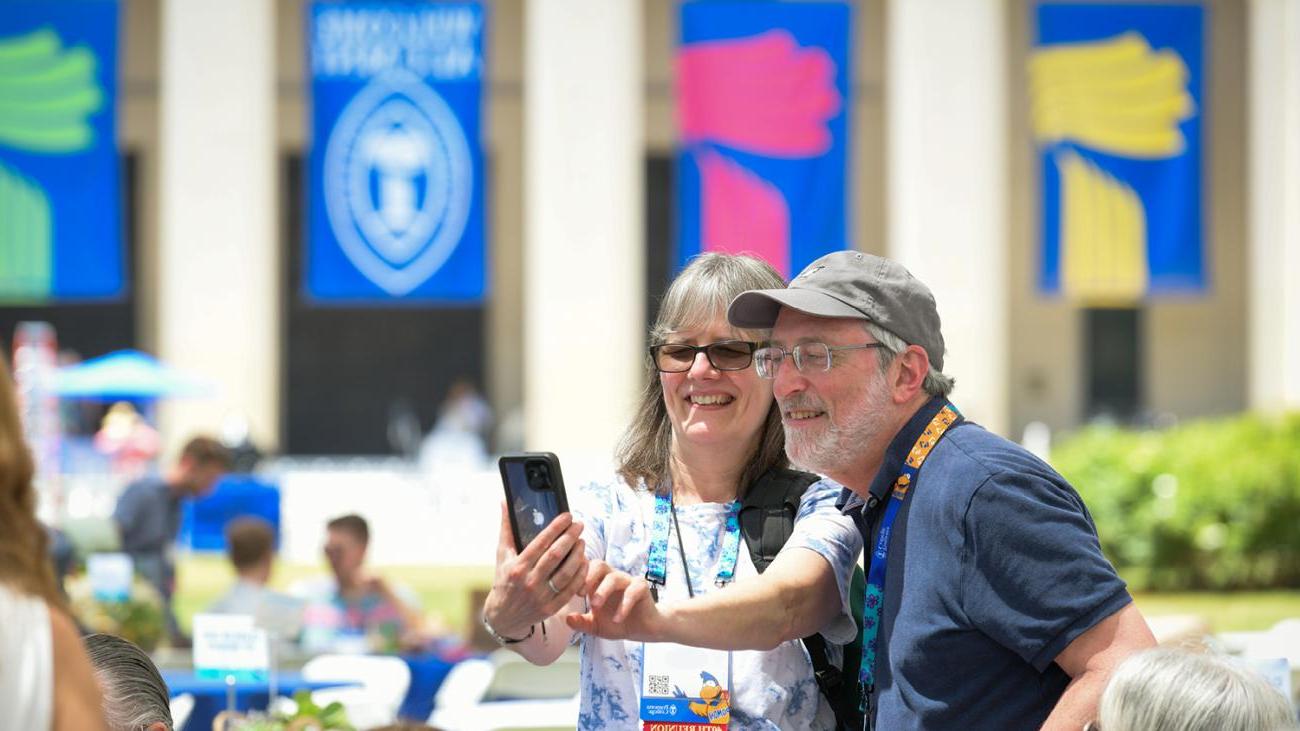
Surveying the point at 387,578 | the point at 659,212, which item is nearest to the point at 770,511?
the point at 387,578

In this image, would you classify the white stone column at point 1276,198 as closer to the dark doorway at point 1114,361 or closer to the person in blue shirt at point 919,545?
the dark doorway at point 1114,361

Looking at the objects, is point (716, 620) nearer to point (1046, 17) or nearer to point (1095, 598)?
point (1095, 598)

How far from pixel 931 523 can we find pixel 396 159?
→ 1792 centimetres

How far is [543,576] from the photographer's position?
2727mm

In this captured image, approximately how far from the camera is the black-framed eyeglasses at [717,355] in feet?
10.3

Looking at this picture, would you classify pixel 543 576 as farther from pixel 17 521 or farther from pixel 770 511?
pixel 17 521

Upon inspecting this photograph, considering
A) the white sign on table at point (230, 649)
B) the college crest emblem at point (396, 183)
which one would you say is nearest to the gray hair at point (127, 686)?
the white sign on table at point (230, 649)

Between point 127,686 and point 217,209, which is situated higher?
point 217,209

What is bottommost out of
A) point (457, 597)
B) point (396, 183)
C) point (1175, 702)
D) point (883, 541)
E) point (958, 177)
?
point (457, 597)

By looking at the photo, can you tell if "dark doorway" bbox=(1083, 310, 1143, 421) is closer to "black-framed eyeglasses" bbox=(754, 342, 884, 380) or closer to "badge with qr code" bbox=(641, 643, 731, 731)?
"badge with qr code" bbox=(641, 643, 731, 731)

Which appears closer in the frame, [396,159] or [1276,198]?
[396,159]

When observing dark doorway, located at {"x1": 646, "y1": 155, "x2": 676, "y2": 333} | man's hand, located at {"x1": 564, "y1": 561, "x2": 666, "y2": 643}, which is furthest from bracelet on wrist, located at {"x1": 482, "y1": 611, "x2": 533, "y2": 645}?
dark doorway, located at {"x1": 646, "y1": 155, "x2": 676, "y2": 333}

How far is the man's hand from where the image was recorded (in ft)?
8.89

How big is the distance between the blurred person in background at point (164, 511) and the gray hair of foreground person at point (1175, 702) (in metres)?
8.22
